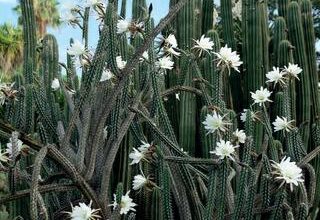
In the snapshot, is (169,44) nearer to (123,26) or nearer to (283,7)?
(123,26)

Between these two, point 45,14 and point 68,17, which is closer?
point 68,17

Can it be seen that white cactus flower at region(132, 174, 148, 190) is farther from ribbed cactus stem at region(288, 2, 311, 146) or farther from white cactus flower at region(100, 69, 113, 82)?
ribbed cactus stem at region(288, 2, 311, 146)

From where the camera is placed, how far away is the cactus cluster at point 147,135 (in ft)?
11.7

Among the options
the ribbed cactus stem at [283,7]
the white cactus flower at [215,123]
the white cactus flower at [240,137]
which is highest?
the ribbed cactus stem at [283,7]

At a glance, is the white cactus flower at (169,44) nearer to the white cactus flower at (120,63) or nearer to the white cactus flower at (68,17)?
the white cactus flower at (120,63)

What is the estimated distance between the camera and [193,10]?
5262mm

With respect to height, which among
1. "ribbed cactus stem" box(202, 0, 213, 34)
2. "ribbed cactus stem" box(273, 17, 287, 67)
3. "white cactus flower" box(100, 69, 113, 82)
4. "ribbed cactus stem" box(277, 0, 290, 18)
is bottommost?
"white cactus flower" box(100, 69, 113, 82)

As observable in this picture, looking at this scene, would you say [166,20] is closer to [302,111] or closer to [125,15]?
[125,15]

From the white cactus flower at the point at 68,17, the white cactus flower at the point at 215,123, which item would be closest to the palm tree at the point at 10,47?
the white cactus flower at the point at 68,17

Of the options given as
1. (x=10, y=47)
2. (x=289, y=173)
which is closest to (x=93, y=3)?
(x=289, y=173)

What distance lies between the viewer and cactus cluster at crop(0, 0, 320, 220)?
3.56m

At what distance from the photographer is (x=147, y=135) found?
15.7 feet

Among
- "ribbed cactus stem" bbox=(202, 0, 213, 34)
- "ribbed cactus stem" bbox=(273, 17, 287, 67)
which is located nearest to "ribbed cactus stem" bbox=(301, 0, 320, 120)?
"ribbed cactus stem" bbox=(273, 17, 287, 67)

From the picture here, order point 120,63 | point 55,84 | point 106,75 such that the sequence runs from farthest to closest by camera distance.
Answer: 1. point 55,84
2. point 120,63
3. point 106,75
